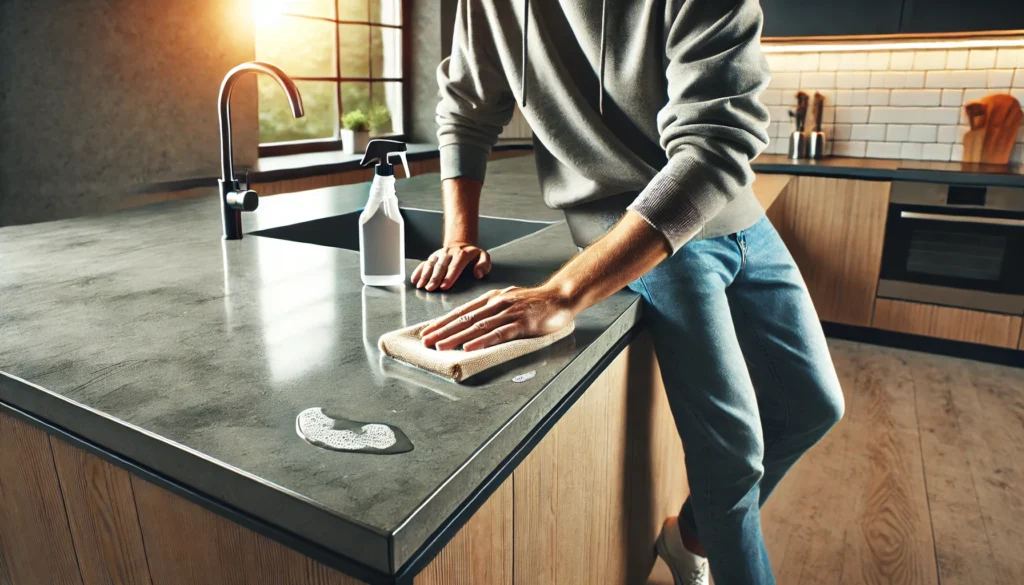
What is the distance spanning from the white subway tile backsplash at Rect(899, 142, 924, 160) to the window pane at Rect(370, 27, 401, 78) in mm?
2988

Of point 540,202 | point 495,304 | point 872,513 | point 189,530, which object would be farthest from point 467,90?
point 872,513

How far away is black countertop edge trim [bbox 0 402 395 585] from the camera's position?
57 centimetres

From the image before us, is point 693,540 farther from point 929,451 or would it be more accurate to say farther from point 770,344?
point 929,451

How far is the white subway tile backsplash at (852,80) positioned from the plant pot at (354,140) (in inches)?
102

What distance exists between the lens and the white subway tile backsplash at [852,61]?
3.75 meters

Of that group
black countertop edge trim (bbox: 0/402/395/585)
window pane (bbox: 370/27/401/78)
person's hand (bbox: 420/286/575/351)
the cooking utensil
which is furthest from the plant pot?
black countertop edge trim (bbox: 0/402/395/585)

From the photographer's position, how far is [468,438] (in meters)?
0.66

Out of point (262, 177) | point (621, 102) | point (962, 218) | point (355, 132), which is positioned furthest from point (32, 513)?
point (962, 218)

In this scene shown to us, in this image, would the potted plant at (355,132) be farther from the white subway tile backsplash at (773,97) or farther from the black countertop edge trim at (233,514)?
the black countertop edge trim at (233,514)

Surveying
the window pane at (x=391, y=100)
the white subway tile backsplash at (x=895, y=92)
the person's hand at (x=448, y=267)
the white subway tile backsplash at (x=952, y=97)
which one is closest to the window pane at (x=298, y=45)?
the window pane at (x=391, y=100)

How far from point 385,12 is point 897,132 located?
3.06 meters

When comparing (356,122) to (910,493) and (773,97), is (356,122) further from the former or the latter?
(910,493)

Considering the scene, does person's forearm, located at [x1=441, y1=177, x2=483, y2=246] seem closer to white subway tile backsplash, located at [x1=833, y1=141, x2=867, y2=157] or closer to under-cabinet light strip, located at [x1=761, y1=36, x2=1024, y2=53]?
under-cabinet light strip, located at [x1=761, y1=36, x2=1024, y2=53]

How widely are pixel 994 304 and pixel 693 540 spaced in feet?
8.12
